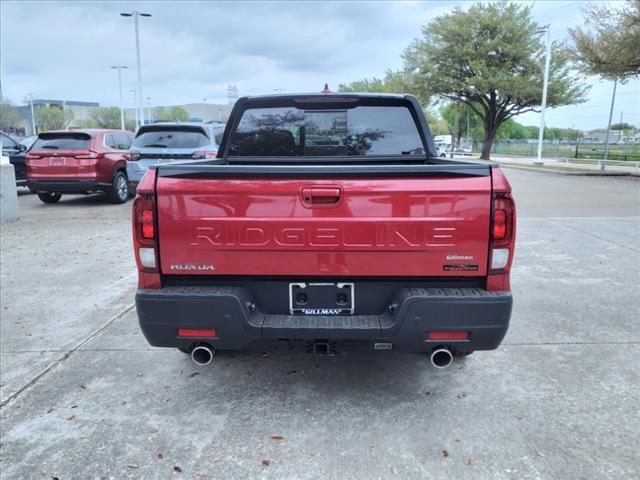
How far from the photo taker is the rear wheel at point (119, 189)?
1259 centimetres

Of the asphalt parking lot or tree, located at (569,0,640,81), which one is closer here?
the asphalt parking lot

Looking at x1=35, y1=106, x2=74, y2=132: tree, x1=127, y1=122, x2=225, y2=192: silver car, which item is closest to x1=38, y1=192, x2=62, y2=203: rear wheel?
x1=127, y1=122, x2=225, y2=192: silver car

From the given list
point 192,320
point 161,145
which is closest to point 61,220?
point 161,145

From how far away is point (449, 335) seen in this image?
2.87 meters

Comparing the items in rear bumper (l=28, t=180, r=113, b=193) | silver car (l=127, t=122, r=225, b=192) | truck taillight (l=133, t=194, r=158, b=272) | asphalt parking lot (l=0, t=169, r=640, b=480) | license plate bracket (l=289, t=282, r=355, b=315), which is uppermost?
silver car (l=127, t=122, r=225, b=192)

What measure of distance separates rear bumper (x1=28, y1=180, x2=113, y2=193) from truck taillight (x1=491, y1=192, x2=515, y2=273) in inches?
441

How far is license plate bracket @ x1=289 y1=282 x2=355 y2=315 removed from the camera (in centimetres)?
298

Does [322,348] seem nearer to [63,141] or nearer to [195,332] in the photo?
[195,332]

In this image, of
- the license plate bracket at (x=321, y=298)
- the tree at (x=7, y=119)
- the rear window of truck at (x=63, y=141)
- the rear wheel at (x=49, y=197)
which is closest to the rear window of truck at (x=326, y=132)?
the license plate bracket at (x=321, y=298)

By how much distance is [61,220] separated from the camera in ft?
34.7

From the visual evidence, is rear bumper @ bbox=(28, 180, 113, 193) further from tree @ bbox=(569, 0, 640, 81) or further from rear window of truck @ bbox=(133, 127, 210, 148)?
tree @ bbox=(569, 0, 640, 81)

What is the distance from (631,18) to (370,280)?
22.7 meters

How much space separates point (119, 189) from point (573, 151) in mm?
41814

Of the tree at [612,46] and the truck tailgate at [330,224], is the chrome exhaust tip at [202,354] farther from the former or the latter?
the tree at [612,46]
